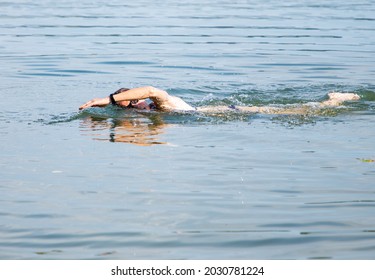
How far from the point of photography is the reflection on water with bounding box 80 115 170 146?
404 inches

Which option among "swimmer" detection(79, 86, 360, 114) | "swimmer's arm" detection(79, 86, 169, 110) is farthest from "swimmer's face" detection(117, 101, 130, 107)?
"swimmer's arm" detection(79, 86, 169, 110)

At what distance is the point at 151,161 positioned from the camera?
9188 mm

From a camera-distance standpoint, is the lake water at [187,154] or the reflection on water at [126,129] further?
the reflection on water at [126,129]

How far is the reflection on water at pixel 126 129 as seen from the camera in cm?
1027

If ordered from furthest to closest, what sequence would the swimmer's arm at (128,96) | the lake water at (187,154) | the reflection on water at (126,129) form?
the swimmer's arm at (128,96)
the reflection on water at (126,129)
the lake water at (187,154)

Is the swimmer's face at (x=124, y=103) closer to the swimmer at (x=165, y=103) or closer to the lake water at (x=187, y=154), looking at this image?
the swimmer at (x=165, y=103)

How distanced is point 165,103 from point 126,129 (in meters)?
0.69

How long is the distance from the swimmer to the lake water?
0.18 metres

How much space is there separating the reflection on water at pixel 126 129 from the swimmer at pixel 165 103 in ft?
0.76

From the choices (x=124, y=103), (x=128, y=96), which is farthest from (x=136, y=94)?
(x=124, y=103)

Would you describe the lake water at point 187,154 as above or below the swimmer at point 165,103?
below

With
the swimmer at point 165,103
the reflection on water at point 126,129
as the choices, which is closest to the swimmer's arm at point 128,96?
the swimmer at point 165,103

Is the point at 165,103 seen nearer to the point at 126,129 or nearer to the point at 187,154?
the point at 126,129

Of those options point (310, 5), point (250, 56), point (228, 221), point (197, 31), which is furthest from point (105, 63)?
point (310, 5)
